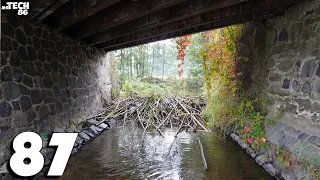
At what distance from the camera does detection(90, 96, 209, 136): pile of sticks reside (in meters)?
6.40

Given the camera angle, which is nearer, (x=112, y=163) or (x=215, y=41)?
(x=112, y=163)

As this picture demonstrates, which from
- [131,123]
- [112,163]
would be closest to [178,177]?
[112,163]

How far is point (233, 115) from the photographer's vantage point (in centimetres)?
498

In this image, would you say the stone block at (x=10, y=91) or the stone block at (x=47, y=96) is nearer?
the stone block at (x=10, y=91)

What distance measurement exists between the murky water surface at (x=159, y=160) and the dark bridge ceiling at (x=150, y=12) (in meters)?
2.43

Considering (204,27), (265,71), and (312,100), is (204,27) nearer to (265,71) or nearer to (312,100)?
(265,71)

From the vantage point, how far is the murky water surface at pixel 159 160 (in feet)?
10.8

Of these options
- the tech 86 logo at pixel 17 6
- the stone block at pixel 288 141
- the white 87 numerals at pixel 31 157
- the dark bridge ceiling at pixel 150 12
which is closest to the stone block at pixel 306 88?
the stone block at pixel 288 141

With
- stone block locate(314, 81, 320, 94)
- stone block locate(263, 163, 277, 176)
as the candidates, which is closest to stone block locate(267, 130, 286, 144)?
stone block locate(263, 163, 277, 176)

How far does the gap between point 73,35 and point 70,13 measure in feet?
5.55

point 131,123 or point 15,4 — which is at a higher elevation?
point 15,4

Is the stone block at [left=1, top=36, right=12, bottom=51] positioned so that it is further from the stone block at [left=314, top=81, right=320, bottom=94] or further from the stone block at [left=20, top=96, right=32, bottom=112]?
the stone block at [left=314, top=81, right=320, bottom=94]

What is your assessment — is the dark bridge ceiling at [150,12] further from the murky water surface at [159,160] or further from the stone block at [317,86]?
the murky water surface at [159,160]

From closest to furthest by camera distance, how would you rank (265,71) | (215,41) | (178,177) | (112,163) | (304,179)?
(304,179), (178,177), (112,163), (265,71), (215,41)
